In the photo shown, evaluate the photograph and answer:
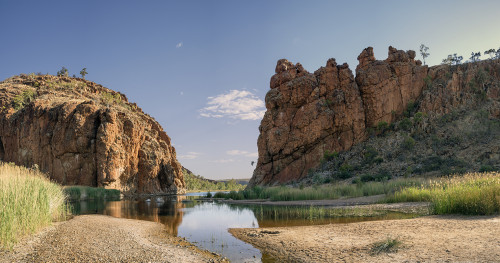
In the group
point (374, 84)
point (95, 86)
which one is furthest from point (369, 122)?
point (95, 86)

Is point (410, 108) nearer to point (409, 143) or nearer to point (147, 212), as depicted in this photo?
point (409, 143)

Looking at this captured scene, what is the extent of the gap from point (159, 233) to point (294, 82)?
57.3 meters

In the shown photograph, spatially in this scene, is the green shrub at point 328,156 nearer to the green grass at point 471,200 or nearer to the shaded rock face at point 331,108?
the shaded rock face at point 331,108

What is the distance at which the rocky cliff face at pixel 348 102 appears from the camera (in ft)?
201

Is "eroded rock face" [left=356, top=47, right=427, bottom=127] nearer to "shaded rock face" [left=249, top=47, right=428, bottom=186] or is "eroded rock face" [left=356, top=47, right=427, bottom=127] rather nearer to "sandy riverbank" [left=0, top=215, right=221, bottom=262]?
"shaded rock face" [left=249, top=47, right=428, bottom=186]

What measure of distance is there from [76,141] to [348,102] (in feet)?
180

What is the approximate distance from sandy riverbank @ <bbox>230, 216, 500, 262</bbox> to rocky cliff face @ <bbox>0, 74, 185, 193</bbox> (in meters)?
57.0

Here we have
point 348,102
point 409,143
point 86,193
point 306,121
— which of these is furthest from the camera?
point 306,121

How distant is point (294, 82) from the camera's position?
66.9m

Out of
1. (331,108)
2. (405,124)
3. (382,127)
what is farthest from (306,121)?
(405,124)

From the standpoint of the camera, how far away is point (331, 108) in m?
63.3

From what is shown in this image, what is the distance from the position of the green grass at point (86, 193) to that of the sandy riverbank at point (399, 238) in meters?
38.0

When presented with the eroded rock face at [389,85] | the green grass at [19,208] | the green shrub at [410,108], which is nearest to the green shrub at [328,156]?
the eroded rock face at [389,85]

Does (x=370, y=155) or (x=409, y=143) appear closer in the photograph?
(x=409, y=143)
